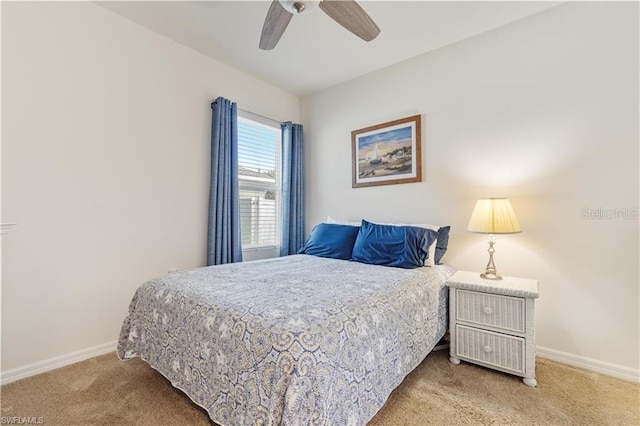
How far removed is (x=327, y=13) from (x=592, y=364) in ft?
9.38

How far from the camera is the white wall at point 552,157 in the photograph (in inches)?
75.5

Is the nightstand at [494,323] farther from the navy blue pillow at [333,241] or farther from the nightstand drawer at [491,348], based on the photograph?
the navy blue pillow at [333,241]

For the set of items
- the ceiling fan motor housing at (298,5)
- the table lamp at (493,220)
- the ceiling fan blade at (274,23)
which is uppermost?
the ceiling fan blade at (274,23)

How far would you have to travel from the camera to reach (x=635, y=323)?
1.87 metres

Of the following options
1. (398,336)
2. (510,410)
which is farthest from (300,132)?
(510,410)

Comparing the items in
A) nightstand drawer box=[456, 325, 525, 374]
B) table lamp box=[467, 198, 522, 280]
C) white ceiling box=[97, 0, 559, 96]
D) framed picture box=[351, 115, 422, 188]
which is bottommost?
nightstand drawer box=[456, 325, 525, 374]

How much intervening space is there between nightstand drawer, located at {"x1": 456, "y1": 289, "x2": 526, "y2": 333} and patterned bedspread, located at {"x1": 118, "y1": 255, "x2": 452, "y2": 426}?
0.17 meters

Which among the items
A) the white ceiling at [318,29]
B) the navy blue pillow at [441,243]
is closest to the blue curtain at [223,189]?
the white ceiling at [318,29]

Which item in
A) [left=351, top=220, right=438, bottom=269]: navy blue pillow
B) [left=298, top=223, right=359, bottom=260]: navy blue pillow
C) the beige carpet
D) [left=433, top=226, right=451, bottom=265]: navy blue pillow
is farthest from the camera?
[left=298, top=223, right=359, bottom=260]: navy blue pillow

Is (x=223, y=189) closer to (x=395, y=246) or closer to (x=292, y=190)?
(x=292, y=190)

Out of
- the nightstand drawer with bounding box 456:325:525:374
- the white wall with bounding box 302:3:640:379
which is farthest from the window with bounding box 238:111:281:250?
the nightstand drawer with bounding box 456:325:525:374

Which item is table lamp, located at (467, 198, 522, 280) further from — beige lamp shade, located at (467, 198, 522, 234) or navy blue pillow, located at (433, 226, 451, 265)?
navy blue pillow, located at (433, 226, 451, 265)

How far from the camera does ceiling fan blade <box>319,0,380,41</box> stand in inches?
64.0

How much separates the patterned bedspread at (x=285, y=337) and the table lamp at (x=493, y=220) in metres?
0.49
